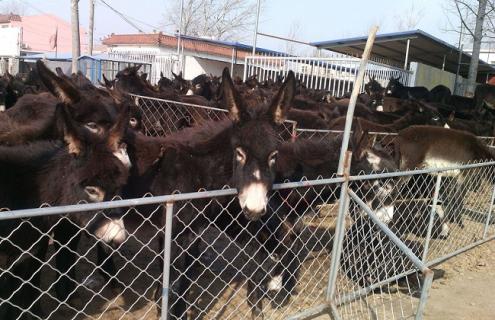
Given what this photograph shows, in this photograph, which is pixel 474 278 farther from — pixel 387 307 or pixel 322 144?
pixel 322 144

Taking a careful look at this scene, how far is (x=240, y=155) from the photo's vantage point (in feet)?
11.9

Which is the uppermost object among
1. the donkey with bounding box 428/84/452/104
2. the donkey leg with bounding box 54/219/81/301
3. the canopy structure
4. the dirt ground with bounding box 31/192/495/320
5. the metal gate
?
the canopy structure

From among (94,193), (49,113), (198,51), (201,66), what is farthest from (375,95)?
(201,66)

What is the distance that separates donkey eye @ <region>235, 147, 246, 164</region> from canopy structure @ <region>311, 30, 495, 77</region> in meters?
15.8

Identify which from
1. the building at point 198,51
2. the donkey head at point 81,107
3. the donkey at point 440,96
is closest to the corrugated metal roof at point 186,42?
the building at point 198,51

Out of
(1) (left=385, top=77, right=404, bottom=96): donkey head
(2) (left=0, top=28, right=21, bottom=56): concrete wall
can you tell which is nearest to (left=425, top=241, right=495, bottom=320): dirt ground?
(1) (left=385, top=77, right=404, bottom=96): donkey head

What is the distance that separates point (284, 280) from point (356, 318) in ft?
3.19

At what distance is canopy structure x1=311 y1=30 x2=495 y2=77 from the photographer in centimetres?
1841

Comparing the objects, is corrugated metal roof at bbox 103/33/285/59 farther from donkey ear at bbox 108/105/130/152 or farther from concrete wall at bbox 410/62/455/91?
donkey ear at bbox 108/105/130/152

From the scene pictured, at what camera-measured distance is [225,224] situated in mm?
4473

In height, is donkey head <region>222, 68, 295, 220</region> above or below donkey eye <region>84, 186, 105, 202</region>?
above

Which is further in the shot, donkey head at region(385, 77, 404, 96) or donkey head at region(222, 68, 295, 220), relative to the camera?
donkey head at region(385, 77, 404, 96)

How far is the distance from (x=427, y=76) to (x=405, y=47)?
178cm

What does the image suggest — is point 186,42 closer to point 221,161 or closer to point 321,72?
point 321,72
